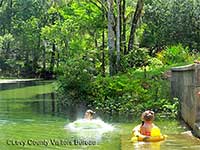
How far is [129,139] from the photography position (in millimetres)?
13281

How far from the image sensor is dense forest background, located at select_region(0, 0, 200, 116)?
76.4 feet

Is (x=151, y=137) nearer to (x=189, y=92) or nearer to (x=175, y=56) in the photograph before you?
(x=189, y=92)

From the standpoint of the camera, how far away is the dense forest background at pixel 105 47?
2330 centimetres

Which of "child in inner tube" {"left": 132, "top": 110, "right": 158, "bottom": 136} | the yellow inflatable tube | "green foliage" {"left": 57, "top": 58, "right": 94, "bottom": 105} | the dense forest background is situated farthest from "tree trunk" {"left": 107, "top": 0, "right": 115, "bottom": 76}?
the yellow inflatable tube

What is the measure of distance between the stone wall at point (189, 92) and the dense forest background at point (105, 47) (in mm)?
1148

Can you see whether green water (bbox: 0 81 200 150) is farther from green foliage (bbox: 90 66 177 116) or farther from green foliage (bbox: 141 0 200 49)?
green foliage (bbox: 141 0 200 49)

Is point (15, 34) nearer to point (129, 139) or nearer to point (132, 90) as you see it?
point (132, 90)

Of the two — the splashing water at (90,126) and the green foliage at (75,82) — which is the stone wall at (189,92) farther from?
the green foliage at (75,82)

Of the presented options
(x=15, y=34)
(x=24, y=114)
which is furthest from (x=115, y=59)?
(x=15, y=34)

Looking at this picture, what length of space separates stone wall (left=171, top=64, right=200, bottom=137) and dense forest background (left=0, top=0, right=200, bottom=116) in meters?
Result: 1.15

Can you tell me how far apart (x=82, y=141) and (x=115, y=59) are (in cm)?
1629

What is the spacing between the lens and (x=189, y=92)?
15.7 m

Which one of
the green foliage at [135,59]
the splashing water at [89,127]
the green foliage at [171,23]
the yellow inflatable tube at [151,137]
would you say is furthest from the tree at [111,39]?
the green foliage at [171,23]

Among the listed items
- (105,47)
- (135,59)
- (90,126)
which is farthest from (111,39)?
(90,126)
